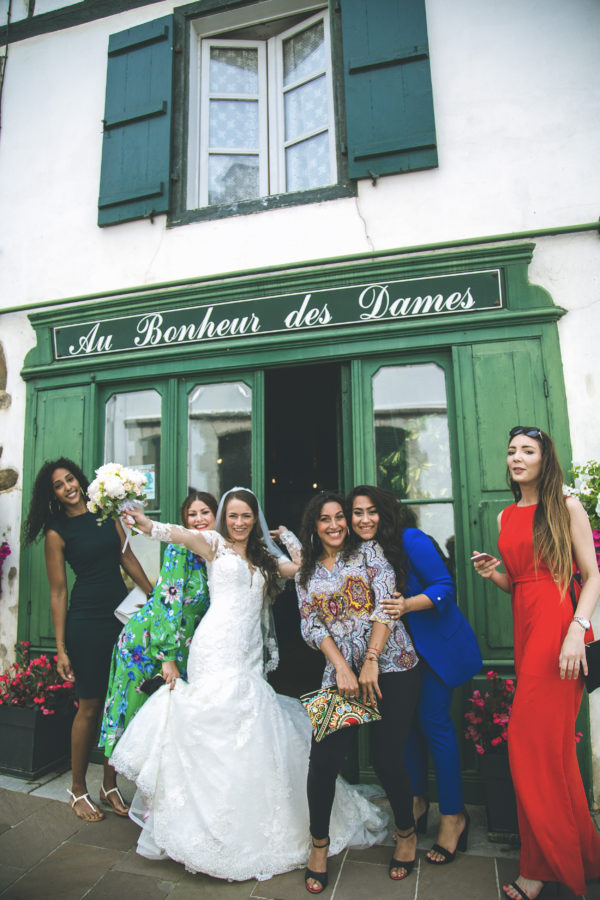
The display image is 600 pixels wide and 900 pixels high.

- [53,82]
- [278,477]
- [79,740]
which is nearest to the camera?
[79,740]

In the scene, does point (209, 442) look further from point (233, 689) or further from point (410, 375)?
point (233, 689)

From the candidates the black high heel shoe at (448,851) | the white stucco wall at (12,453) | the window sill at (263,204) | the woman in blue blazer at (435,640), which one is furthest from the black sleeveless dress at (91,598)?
the window sill at (263,204)

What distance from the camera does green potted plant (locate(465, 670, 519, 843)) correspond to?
10.4ft

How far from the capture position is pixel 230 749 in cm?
293

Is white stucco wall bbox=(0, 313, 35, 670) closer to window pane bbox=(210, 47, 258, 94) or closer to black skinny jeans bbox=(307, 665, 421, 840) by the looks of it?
window pane bbox=(210, 47, 258, 94)

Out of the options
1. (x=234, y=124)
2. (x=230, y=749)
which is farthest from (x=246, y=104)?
(x=230, y=749)

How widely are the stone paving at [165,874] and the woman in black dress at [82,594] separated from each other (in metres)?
0.30

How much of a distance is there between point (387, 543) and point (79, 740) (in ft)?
7.57

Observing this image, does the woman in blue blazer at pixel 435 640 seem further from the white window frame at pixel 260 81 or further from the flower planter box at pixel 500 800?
the white window frame at pixel 260 81

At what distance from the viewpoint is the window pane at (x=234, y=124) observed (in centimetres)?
518

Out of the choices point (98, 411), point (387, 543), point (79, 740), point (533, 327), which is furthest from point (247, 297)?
point (79, 740)

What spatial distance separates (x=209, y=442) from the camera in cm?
462

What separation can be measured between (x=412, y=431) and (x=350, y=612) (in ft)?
5.35

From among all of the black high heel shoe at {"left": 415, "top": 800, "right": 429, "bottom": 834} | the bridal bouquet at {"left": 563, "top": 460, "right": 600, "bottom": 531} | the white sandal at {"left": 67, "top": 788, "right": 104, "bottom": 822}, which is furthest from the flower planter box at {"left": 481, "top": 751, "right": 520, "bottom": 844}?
the white sandal at {"left": 67, "top": 788, "right": 104, "bottom": 822}
